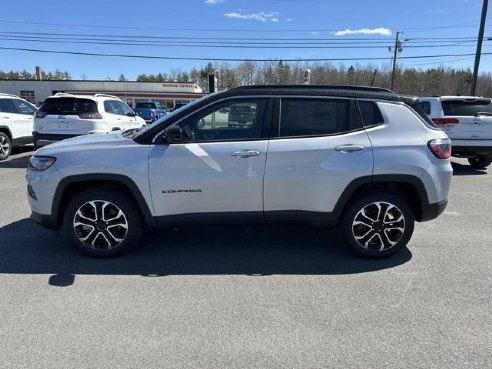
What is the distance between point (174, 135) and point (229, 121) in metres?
0.67

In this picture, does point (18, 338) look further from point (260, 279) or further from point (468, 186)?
point (468, 186)

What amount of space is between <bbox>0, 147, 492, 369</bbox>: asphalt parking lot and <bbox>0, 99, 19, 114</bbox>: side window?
7542mm

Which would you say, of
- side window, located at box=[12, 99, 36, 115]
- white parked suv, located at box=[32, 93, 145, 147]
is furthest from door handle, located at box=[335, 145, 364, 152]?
side window, located at box=[12, 99, 36, 115]

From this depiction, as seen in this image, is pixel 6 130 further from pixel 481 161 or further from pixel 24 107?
pixel 481 161

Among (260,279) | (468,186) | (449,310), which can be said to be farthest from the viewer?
(468,186)

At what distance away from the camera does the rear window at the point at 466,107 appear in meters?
9.62

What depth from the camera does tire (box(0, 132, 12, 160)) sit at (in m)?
11.0

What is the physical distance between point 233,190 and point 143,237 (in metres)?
1.58

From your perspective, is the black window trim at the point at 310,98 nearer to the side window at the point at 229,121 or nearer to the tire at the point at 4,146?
the side window at the point at 229,121

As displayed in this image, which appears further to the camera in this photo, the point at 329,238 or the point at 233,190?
the point at 329,238

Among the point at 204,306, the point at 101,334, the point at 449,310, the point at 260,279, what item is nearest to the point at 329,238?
the point at 260,279

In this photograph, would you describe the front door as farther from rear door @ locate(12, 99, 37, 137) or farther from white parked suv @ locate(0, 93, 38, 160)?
rear door @ locate(12, 99, 37, 137)

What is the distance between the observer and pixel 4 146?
1108 centimetres

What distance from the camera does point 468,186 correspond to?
8219 mm
